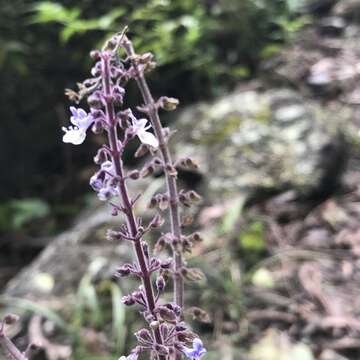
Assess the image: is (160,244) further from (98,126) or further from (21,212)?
(21,212)

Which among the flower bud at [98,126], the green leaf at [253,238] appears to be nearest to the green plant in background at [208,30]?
the green leaf at [253,238]

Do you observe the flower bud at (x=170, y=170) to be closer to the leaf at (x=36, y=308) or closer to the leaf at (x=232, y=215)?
the leaf at (x=36, y=308)

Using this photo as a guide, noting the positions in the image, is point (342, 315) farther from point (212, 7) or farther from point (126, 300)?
point (212, 7)

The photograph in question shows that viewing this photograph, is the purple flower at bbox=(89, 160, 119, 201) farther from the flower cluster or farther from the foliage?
the foliage

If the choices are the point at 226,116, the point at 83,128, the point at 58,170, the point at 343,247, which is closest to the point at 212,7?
the point at 226,116

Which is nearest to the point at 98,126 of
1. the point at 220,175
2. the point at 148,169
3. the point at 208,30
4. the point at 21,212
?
the point at 148,169
